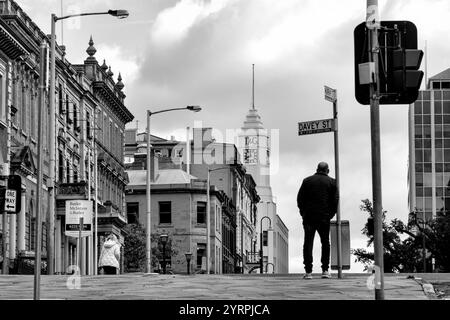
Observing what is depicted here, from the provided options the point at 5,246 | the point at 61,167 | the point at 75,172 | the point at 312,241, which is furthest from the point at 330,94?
the point at 75,172

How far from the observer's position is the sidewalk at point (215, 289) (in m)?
22.9

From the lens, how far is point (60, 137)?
3009 inches

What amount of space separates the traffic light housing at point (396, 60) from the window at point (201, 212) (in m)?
105

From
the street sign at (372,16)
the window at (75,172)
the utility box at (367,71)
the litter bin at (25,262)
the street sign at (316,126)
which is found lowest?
the litter bin at (25,262)

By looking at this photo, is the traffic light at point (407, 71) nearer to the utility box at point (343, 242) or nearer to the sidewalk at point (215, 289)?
the sidewalk at point (215, 289)

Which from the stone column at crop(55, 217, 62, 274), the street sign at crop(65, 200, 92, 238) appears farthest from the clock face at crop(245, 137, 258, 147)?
the stone column at crop(55, 217, 62, 274)

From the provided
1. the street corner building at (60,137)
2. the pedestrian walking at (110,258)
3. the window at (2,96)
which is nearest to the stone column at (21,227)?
the street corner building at (60,137)

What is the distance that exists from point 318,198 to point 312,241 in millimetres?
1056

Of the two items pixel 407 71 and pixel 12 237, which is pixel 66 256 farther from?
pixel 407 71

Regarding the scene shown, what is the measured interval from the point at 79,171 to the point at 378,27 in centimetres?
6633

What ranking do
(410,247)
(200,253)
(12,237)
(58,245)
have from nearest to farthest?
(12,237) < (410,247) < (58,245) < (200,253)

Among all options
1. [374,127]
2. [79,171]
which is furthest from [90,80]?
[374,127]

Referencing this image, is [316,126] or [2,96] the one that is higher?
[2,96]
